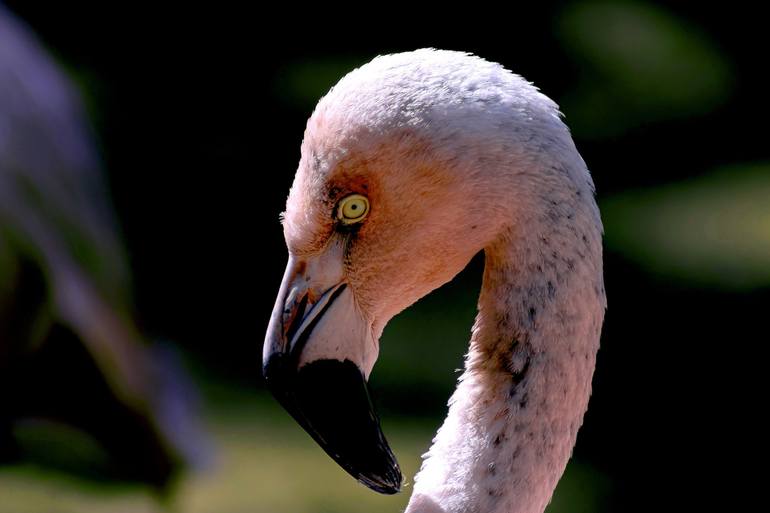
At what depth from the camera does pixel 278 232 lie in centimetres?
385

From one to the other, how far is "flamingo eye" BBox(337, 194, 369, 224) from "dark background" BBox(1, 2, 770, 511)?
2.00 meters

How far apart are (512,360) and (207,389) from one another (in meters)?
2.24

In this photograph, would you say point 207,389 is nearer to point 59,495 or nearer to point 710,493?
point 59,495

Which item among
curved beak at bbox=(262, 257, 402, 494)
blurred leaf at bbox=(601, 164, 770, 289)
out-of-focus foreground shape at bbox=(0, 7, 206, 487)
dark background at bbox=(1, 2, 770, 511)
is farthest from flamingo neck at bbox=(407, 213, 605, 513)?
blurred leaf at bbox=(601, 164, 770, 289)

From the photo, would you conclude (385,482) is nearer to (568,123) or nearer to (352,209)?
(352,209)

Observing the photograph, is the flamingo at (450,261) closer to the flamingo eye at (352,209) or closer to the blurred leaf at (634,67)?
the flamingo eye at (352,209)

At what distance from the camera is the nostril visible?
143 centimetres

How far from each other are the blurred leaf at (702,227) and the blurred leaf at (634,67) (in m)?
0.31

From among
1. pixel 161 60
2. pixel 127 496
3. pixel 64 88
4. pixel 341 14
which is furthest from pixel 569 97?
pixel 127 496

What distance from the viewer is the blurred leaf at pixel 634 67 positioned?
4.22 metres

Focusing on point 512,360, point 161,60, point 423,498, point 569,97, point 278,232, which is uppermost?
point 569,97

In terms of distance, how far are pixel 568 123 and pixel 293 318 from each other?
286 centimetres

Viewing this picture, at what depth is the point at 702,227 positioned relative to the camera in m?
3.98

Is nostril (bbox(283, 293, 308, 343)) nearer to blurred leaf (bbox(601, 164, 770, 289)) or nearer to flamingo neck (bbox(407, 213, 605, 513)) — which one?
flamingo neck (bbox(407, 213, 605, 513))
